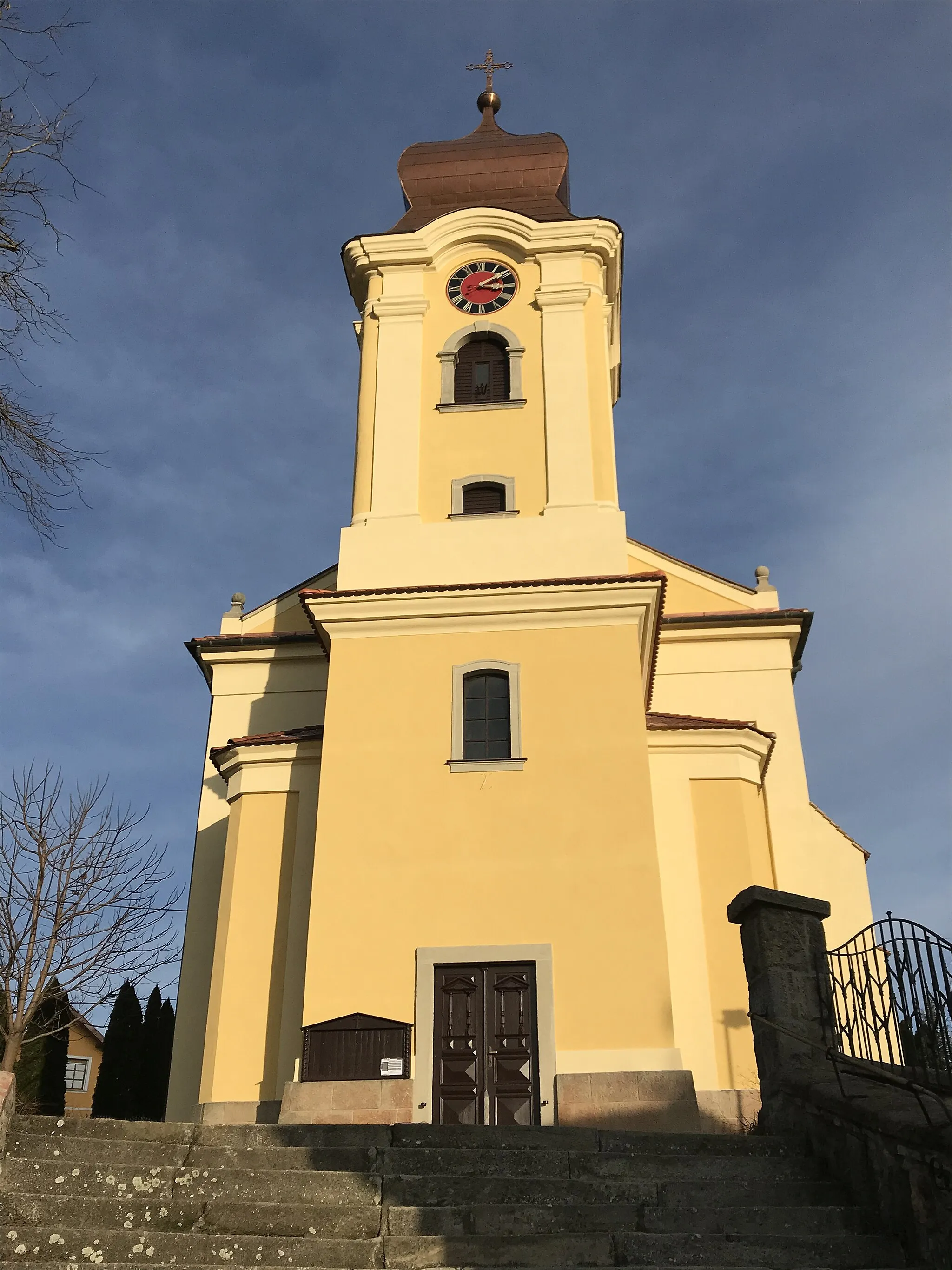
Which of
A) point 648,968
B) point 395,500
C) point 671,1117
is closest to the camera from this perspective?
point 671,1117

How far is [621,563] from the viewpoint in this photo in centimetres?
1758

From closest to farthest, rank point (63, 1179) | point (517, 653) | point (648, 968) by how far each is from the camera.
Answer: point (63, 1179), point (648, 968), point (517, 653)

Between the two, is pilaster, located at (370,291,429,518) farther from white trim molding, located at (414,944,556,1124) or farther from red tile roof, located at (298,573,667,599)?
white trim molding, located at (414,944,556,1124)

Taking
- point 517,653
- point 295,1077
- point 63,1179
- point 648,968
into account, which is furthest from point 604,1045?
point 63,1179

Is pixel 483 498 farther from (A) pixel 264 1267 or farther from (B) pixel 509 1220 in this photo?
(A) pixel 264 1267

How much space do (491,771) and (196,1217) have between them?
358 inches

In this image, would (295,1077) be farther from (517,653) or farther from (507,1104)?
(517,653)

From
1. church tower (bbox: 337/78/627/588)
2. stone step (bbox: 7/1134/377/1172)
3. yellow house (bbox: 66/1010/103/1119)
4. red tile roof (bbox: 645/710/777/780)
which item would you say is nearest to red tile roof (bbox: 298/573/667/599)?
church tower (bbox: 337/78/627/588)

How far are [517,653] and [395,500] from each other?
3.44m

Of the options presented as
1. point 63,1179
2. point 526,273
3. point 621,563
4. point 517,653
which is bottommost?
point 63,1179

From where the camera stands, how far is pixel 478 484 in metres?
18.8

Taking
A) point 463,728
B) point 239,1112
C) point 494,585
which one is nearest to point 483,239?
point 494,585

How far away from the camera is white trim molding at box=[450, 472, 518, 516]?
60.8 feet

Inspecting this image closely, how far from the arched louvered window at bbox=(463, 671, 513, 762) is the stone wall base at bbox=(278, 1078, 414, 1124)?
4.18 meters
